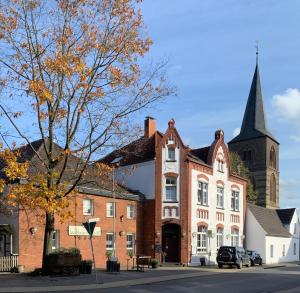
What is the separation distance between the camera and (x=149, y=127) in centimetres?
4453

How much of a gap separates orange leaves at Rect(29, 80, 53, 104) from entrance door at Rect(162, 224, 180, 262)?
20.8 metres

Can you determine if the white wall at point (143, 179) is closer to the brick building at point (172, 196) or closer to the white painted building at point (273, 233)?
the brick building at point (172, 196)

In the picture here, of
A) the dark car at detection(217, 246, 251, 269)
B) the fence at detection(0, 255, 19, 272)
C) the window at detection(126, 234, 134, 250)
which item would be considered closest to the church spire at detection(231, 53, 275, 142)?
the dark car at detection(217, 246, 251, 269)

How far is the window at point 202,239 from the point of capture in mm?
42881

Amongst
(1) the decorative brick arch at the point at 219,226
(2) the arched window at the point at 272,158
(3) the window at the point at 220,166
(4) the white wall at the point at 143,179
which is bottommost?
(1) the decorative brick arch at the point at 219,226

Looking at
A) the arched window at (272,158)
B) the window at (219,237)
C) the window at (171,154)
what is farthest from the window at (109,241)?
the arched window at (272,158)

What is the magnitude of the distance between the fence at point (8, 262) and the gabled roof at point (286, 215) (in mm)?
42603

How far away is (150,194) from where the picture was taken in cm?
4091

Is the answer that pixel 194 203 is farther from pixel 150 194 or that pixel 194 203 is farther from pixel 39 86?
pixel 39 86

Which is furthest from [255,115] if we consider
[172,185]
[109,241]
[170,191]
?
[109,241]

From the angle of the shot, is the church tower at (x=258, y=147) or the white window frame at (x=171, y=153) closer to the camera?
the white window frame at (x=171, y=153)

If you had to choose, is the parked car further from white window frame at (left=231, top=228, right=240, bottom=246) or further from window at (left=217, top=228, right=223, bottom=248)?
white window frame at (left=231, top=228, right=240, bottom=246)

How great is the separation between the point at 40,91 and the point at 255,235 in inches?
1421

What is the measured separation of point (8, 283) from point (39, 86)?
334 inches
